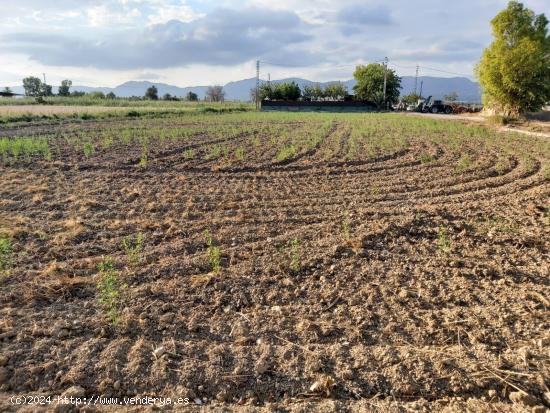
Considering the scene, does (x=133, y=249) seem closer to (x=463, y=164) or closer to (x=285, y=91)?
(x=463, y=164)

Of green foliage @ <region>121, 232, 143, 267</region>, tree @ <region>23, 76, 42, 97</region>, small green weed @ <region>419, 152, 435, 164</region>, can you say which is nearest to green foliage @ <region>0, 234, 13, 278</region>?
green foliage @ <region>121, 232, 143, 267</region>

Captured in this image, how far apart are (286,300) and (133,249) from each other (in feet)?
7.08

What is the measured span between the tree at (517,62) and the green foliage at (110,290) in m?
25.6

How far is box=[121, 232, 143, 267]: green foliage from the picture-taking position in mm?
4861

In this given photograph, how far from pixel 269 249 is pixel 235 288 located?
3.59 ft

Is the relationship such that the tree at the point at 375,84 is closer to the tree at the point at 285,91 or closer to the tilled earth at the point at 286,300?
the tree at the point at 285,91

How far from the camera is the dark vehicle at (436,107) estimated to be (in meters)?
46.5

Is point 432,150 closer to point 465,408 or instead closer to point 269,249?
point 269,249

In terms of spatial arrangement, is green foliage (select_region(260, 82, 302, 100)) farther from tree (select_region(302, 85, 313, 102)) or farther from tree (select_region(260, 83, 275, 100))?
tree (select_region(302, 85, 313, 102))

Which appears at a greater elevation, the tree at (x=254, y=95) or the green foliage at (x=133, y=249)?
the tree at (x=254, y=95)

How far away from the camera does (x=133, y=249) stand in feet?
16.8

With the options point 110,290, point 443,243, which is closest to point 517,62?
point 443,243

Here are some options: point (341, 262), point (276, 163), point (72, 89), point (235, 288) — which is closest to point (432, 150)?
point (276, 163)

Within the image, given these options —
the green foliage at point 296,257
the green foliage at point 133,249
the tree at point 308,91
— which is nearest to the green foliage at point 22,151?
the green foliage at point 133,249
